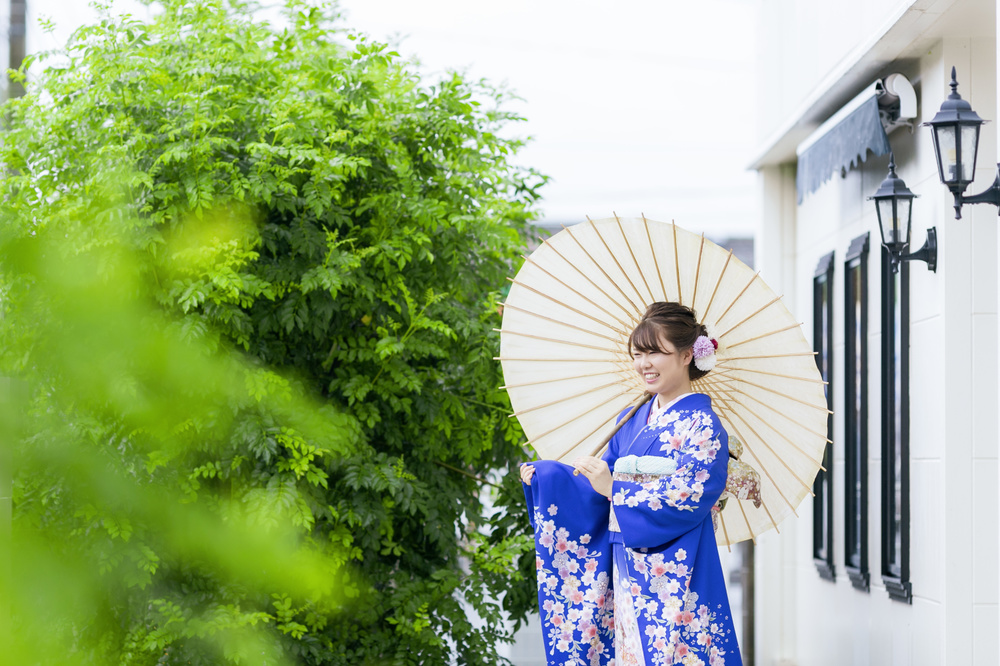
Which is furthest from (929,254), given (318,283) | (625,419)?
(318,283)

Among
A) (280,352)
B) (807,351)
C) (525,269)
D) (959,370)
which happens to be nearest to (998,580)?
(959,370)

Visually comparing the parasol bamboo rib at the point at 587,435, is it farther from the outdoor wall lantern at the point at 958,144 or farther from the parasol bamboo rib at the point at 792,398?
the outdoor wall lantern at the point at 958,144

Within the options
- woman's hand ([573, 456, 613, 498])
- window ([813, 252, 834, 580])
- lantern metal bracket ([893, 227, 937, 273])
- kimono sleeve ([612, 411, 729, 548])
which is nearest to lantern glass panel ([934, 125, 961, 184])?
lantern metal bracket ([893, 227, 937, 273])

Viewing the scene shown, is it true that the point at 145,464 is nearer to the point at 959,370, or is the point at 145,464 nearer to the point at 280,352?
the point at 280,352

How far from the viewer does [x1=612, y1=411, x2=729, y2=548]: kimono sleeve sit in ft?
9.78

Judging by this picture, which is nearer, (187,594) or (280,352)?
(187,594)

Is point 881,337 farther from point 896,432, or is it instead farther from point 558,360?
point 558,360

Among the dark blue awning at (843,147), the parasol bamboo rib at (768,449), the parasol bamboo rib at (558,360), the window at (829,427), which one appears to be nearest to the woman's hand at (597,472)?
the parasol bamboo rib at (558,360)

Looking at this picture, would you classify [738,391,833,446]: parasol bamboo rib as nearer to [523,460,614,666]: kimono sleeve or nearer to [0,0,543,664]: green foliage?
[523,460,614,666]: kimono sleeve

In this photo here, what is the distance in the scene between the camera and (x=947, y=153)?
11.5ft

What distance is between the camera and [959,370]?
4098mm

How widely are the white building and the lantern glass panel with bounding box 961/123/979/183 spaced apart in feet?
1.88

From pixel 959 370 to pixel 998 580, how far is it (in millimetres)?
809

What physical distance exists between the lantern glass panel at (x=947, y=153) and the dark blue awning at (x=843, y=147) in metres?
1.05
